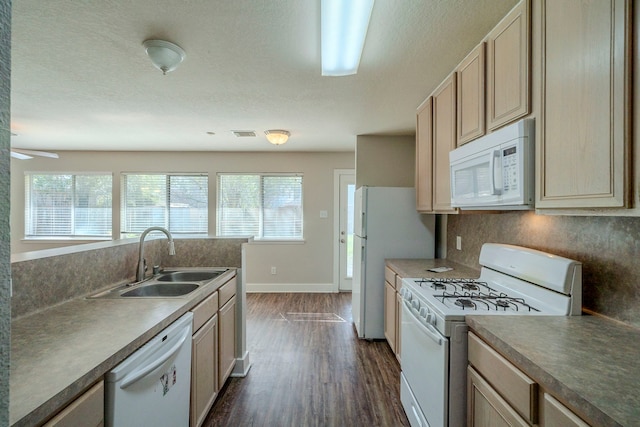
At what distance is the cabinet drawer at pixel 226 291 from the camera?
206 cm

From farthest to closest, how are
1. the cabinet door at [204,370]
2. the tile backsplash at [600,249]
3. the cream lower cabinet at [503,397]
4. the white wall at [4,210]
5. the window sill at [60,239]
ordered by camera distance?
the window sill at [60,239] < the cabinet door at [204,370] < the tile backsplash at [600,249] < the cream lower cabinet at [503,397] < the white wall at [4,210]

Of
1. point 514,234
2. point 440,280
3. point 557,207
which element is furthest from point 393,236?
point 557,207

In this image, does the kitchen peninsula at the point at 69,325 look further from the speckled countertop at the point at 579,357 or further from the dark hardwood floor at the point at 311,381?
the speckled countertop at the point at 579,357

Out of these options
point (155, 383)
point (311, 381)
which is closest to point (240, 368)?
point (311, 381)

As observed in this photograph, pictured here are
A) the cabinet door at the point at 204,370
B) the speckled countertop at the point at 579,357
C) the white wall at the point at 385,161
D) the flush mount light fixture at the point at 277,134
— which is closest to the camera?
the speckled countertop at the point at 579,357

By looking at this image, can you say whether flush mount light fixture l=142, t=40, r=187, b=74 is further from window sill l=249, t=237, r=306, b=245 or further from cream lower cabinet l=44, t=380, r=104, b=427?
window sill l=249, t=237, r=306, b=245

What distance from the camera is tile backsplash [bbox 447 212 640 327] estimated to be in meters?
1.17

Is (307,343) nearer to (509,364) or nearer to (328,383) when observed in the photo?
(328,383)

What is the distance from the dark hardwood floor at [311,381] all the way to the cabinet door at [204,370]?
19 cm

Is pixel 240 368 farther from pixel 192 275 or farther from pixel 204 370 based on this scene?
pixel 192 275

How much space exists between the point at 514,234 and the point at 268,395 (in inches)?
81.6

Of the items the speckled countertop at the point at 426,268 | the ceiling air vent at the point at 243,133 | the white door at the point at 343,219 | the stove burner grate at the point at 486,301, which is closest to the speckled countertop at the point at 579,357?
the stove burner grate at the point at 486,301

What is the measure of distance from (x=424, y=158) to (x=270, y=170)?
9.35 ft

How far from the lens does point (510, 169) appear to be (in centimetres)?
134
